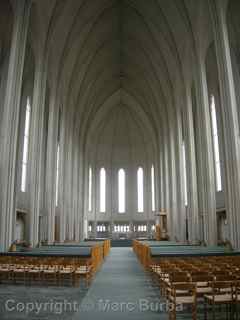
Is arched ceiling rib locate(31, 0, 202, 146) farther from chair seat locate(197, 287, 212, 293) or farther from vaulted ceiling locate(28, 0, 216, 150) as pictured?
chair seat locate(197, 287, 212, 293)

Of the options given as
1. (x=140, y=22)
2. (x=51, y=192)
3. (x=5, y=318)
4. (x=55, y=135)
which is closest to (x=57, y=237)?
(x=51, y=192)

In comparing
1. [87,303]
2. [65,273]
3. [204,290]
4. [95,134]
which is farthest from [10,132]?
[95,134]

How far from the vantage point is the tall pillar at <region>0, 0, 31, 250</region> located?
49.9 feet

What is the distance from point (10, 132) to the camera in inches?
620

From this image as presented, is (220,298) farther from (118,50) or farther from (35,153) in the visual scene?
(118,50)

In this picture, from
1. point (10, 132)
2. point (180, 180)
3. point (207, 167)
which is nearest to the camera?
point (10, 132)

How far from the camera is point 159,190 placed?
42.9m

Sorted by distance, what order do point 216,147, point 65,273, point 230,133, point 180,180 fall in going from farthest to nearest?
point 180,180 → point 216,147 → point 230,133 → point 65,273

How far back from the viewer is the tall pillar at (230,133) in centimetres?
1558

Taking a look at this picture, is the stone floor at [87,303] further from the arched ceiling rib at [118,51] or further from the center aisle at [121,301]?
the arched ceiling rib at [118,51]

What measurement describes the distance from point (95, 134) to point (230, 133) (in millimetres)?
35172

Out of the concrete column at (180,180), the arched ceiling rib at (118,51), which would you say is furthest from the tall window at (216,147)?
the arched ceiling rib at (118,51)

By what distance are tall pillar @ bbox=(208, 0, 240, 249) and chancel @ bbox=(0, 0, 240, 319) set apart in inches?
2.3

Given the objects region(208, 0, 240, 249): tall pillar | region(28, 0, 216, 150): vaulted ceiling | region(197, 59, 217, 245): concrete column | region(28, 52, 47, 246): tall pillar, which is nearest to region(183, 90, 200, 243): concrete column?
region(197, 59, 217, 245): concrete column
